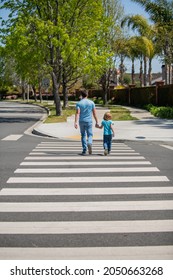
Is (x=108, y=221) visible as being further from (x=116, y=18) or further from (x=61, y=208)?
(x=116, y=18)

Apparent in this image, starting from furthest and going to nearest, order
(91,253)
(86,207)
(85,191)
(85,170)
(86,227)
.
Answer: (85,170) < (85,191) < (86,207) < (86,227) < (91,253)

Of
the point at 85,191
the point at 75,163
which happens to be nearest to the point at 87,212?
the point at 85,191

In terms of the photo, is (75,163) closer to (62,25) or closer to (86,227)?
(86,227)

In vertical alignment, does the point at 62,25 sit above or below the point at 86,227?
above

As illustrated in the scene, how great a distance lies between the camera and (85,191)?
7.04m

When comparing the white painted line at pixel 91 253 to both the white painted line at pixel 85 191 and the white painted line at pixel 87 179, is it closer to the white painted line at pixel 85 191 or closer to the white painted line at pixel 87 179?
the white painted line at pixel 85 191

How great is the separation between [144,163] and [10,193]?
4066mm

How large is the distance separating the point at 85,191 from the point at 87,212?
1.19 m

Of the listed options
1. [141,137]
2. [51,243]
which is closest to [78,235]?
[51,243]

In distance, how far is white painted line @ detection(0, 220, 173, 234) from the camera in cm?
509

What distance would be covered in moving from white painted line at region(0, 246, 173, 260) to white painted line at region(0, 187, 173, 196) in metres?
2.37

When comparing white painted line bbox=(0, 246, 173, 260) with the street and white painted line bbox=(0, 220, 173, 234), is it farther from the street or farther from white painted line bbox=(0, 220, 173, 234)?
white painted line bbox=(0, 220, 173, 234)

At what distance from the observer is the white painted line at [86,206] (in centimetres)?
599

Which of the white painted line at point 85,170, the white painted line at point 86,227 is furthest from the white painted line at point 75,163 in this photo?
the white painted line at point 86,227
